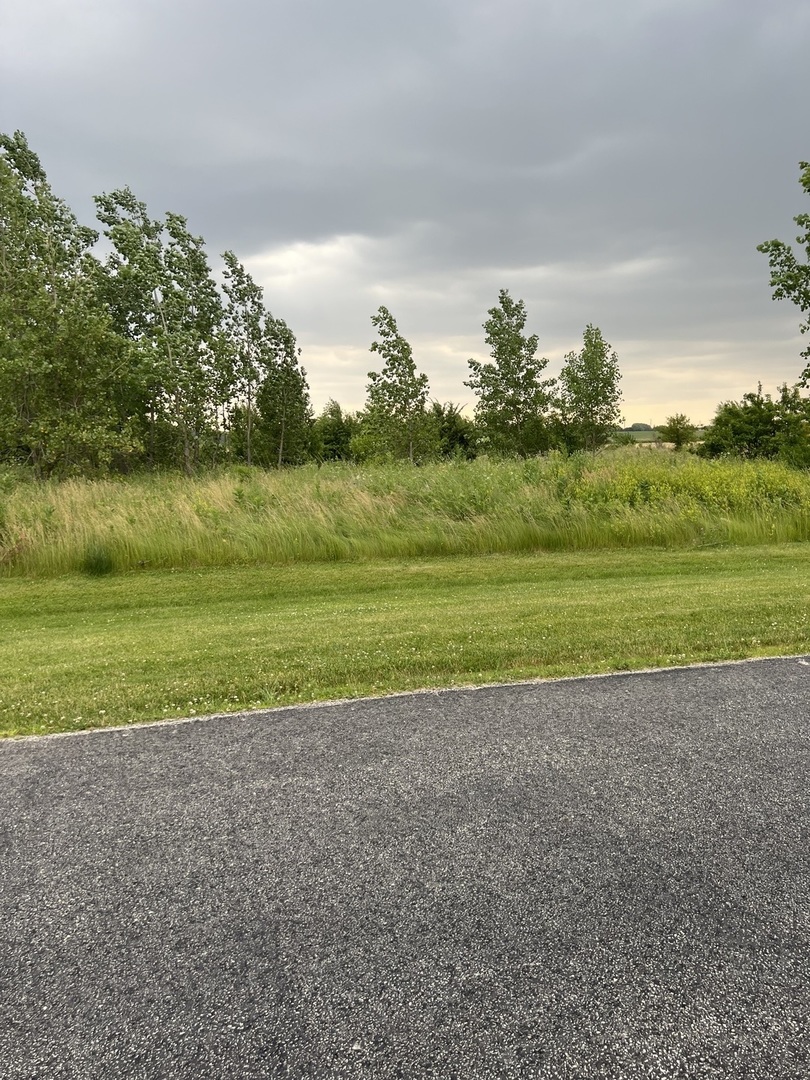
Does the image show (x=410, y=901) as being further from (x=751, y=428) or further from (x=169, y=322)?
(x=751, y=428)

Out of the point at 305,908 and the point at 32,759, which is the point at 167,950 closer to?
the point at 305,908

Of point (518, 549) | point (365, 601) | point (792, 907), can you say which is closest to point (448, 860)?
point (792, 907)

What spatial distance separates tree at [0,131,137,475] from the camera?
17.5m

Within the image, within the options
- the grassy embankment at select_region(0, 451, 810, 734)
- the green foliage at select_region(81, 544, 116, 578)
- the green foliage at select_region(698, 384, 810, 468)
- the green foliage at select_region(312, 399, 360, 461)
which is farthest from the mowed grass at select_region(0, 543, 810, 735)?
the green foliage at select_region(312, 399, 360, 461)

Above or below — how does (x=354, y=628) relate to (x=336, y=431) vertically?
below

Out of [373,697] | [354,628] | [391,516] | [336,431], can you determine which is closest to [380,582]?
[354,628]

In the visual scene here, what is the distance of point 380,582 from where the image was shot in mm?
9273

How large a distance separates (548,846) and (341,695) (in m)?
2.17

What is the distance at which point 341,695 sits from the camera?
15.1 feet

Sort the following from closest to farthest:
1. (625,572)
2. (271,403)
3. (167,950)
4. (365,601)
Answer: (167,950), (365,601), (625,572), (271,403)

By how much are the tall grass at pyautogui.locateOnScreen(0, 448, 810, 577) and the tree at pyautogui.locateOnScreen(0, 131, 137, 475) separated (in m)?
4.45

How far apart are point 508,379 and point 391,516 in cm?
1484

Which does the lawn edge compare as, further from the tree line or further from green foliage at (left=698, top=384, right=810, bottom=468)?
green foliage at (left=698, top=384, right=810, bottom=468)

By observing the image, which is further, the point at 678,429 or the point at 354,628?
the point at 678,429
